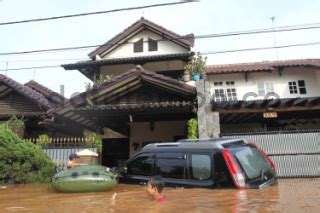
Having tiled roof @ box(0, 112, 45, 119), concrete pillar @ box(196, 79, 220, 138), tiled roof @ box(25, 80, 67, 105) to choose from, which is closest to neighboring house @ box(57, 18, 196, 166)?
concrete pillar @ box(196, 79, 220, 138)

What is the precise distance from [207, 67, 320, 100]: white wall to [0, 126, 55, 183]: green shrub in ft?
50.3

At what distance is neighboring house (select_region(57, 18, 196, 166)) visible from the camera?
14320mm

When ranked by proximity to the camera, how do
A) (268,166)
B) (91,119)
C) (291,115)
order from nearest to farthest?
(268,166) → (91,119) → (291,115)

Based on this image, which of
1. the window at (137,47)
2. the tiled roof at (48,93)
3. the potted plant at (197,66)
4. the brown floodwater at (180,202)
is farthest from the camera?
the window at (137,47)

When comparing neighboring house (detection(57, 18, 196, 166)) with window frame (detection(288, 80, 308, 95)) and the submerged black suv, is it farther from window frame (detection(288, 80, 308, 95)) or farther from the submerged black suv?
window frame (detection(288, 80, 308, 95))

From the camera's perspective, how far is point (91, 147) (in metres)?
13.8

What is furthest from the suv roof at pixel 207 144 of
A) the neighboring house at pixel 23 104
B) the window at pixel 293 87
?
the window at pixel 293 87

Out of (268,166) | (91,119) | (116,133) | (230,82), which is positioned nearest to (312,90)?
(230,82)

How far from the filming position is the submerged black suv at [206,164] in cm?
630

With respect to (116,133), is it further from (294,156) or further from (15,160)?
(294,156)

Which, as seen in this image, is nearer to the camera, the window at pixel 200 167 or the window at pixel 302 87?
the window at pixel 200 167

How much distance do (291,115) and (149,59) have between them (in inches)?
347

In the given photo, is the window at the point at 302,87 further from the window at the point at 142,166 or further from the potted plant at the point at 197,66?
the window at the point at 142,166

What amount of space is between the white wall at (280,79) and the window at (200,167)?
17794 millimetres
